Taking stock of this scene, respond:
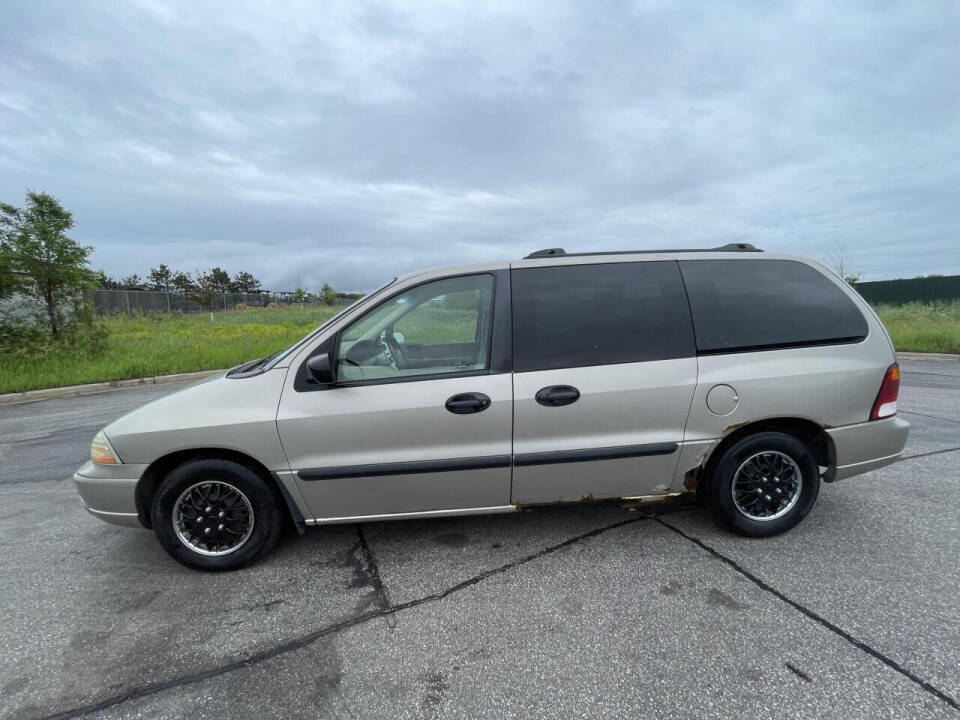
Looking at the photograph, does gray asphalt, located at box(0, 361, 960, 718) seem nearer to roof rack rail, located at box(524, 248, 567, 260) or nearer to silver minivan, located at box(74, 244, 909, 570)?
silver minivan, located at box(74, 244, 909, 570)

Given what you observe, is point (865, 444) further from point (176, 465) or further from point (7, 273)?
point (7, 273)

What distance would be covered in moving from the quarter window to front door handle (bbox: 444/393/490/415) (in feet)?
0.55

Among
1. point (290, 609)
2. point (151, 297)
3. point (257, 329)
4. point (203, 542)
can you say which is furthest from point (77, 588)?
point (151, 297)

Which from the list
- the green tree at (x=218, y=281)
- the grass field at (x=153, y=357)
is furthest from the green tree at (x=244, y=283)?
the grass field at (x=153, y=357)

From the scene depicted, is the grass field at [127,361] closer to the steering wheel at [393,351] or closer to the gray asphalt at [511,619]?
the gray asphalt at [511,619]

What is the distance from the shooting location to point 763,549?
2.80 meters

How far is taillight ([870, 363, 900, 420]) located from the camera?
284 cm

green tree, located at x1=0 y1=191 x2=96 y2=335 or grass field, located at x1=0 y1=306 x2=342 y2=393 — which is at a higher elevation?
green tree, located at x1=0 y1=191 x2=96 y2=335

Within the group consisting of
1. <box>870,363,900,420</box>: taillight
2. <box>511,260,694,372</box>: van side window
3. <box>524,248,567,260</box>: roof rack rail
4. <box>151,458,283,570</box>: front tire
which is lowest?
<box>151,458,283,570</box>: front tire

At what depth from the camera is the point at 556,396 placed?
2.60 meters

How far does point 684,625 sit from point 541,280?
1910 millimetres

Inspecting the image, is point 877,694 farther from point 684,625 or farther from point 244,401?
point 244,401

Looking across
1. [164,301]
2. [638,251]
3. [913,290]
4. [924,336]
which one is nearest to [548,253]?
[638,251]

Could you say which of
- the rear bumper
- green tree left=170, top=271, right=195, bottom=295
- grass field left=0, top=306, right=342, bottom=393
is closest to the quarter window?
the rear bumper
